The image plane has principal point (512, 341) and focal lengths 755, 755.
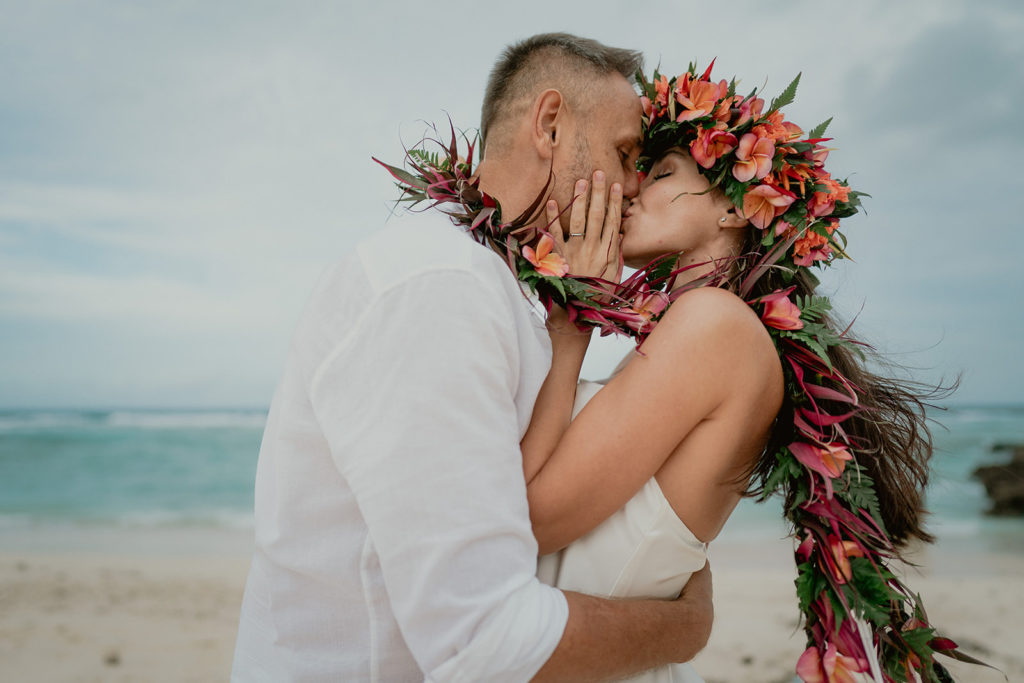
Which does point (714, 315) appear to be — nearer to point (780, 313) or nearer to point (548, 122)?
point (780, 313)

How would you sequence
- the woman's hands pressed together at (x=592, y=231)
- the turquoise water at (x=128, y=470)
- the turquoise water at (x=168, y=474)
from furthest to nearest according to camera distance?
the turquoise water at (x=128, y=470) → the turquoise water at (x=168, y=474) → the woman's hands pressed together at (x=592, y=231)

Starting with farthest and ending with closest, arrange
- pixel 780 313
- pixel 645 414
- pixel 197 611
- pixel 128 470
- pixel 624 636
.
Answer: pixel 128 470
pixel 197 611
pixel 780 313
pixel 645 414
pixel 624 636

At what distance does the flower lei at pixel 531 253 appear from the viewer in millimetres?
2385

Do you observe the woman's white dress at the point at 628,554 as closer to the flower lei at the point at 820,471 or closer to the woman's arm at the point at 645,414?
the woman's arm at the point at 645,414

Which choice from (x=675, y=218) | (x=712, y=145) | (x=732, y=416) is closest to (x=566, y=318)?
(x=732, y=416)

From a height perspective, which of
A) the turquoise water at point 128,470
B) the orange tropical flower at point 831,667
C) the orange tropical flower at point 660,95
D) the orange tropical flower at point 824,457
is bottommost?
the turquoise water at point 128,470

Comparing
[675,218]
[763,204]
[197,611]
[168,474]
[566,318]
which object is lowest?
[168,474]

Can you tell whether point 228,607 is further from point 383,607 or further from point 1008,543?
point 1008,543

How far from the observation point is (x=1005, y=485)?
15.7 meters

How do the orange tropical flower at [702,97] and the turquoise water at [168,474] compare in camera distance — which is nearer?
the orange tropical flower at [702,97]

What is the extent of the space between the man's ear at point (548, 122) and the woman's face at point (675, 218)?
1.69 feet

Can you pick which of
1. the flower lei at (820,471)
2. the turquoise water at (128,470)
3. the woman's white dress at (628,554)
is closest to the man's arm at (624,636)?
the woman's white dress at (628,554)

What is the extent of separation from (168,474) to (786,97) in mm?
20284

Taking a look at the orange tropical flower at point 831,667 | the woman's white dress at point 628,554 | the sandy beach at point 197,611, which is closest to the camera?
the woman's white dress at point 628,554
